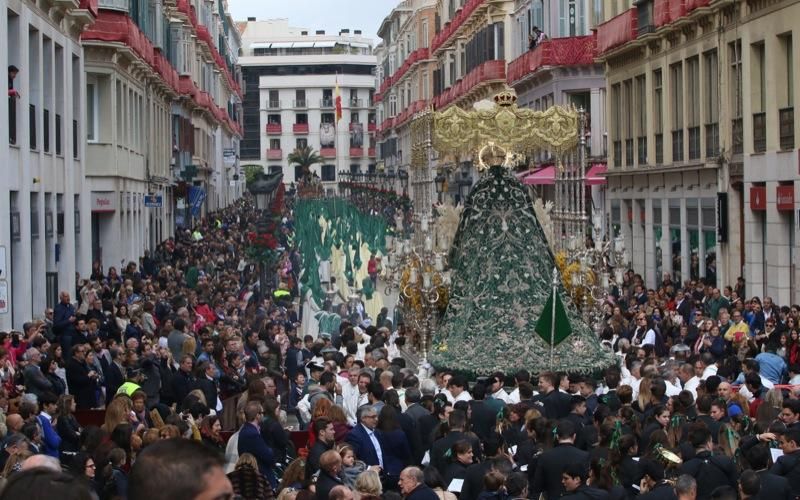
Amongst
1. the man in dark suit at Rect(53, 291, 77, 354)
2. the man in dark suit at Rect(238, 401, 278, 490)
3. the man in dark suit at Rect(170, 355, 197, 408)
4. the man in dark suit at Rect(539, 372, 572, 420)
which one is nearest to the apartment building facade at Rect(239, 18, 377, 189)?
the man in dark suit at Rect(53, 291, 77, 354)

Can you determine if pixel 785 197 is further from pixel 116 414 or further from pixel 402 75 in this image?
pixel 402 75

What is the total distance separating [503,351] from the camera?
67.6 feet

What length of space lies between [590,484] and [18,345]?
11.1 m

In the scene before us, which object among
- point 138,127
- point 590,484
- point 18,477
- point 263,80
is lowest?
point 590,484

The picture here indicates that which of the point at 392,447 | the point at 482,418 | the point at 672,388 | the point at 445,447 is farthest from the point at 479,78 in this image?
the point at 445,447

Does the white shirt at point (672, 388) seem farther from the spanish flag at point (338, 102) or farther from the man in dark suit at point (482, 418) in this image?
the spanish flag at point (338, 102)

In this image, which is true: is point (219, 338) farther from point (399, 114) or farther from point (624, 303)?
point (399, 114)

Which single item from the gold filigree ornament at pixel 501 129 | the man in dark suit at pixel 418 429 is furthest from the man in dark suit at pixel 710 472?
the gold filigree ornament at pixel 501 129

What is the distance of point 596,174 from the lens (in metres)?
46.4

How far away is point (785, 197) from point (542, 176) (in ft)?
60.0

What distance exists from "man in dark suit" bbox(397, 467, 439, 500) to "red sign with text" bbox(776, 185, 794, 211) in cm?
1922

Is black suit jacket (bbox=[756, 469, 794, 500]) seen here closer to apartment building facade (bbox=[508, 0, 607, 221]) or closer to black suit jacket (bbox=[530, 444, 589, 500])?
black suit jacket (bbox=[530, 444, 589, 500])

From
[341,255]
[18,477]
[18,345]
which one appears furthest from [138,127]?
[18,477]

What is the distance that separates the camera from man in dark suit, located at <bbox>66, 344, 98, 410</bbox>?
17828mm
